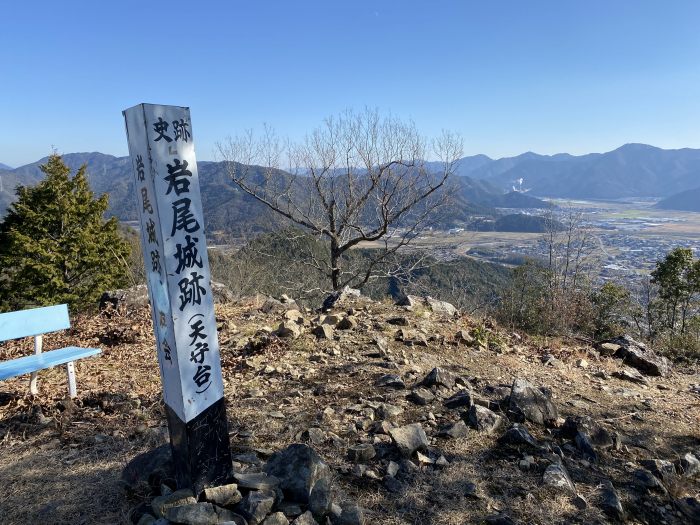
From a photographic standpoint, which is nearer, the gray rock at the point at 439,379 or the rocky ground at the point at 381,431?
the rocky ground at the point at 381,431

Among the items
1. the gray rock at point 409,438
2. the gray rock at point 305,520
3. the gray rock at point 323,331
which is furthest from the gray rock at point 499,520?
the gray rock at point 323,331

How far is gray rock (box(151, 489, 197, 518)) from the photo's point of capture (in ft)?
8.18

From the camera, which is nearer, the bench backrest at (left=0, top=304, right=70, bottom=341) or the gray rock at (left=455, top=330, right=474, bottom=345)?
the bench backrest at (left=0, top=304, right=70, bottom=341)

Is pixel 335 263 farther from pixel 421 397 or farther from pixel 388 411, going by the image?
pixel 388 411

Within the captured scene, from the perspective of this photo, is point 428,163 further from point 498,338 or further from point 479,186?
point 479,186

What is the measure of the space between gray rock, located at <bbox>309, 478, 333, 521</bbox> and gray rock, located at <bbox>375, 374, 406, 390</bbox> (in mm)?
2092

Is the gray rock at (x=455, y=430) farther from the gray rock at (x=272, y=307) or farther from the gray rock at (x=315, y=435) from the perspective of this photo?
the gray rock at (x=272, y=307)

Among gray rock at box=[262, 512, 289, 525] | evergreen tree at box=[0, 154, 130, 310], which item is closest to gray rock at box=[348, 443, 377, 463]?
gray rock at box=[262, 512, 289, 525]

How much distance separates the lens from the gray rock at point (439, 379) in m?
4.87

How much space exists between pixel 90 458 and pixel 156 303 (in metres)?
1.88

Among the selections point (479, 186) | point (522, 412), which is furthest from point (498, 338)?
point (479, 186)

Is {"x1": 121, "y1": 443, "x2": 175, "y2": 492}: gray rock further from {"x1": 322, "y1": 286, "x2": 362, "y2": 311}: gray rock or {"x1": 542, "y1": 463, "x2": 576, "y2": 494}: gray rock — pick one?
{"x1": 322, "y1": 286, "x2": 362, "y2": 311}: gray rock

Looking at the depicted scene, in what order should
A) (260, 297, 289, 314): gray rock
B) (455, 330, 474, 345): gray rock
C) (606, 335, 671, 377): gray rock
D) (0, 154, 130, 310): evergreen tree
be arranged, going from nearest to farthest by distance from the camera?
(455, 330, 474, 345): gray rock
(606, 335, 671, 377): gray rock
(260, 297, 289, 314): gray rock
(0, 154, 130, 310): evergreen tree

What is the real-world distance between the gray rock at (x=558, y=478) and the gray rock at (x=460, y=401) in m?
1.08
